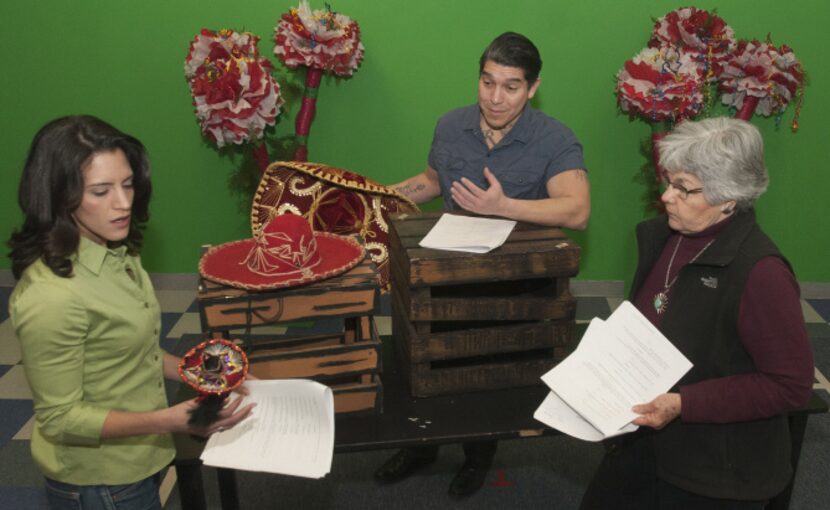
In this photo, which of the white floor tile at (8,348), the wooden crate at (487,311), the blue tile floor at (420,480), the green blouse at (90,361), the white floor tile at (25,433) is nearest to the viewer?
the green blouse at (90,361)

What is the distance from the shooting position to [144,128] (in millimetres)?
4027

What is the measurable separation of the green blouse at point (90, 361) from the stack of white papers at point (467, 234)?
67 cm

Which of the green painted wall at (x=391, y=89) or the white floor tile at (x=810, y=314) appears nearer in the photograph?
the green painted wall at (x=391, y=89)

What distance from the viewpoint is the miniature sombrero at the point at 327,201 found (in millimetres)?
3107

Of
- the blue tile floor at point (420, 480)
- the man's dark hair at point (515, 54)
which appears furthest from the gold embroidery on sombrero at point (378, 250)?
the man's dark hair at point (515, 54)

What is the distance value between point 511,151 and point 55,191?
1.50 meters

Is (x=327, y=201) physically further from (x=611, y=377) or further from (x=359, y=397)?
(x=611, y=377)

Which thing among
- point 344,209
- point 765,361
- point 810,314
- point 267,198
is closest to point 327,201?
point 344,209

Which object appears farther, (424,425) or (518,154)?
(518,154)

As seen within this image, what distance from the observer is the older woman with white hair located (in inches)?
61.1

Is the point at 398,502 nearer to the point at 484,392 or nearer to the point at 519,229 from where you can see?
the point at 484,392

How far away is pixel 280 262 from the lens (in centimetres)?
171

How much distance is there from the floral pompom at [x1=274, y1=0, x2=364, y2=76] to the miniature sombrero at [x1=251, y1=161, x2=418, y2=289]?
632 mm

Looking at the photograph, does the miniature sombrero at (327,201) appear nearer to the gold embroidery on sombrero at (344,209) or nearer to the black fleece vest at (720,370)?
the gold embroidery on sombrero at (344,209)
